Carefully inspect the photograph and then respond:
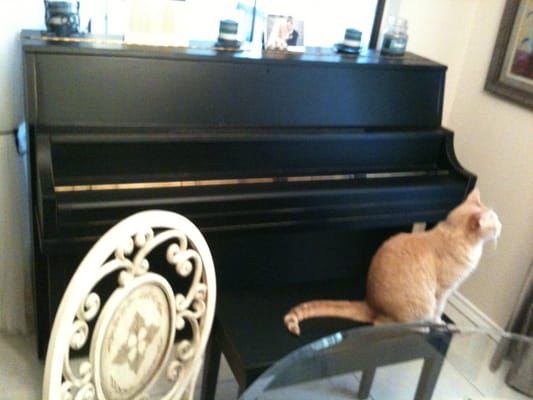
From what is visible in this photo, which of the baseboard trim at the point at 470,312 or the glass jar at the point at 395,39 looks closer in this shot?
the glass jar at the point at 395,39

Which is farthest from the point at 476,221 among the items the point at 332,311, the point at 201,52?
the point at 201,52

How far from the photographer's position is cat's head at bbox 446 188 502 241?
5.45ft

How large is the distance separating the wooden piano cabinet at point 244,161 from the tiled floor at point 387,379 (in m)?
0.14

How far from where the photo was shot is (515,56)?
2318 millimetres

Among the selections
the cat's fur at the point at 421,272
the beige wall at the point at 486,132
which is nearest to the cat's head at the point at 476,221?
the cat's fur at the point at 421,272

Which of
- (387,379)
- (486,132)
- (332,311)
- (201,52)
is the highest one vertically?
(201,52)

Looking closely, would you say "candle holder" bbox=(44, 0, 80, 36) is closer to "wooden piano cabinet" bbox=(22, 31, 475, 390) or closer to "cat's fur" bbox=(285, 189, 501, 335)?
"wooden piano cabinet" bbox=(22, 31, 475, 390)

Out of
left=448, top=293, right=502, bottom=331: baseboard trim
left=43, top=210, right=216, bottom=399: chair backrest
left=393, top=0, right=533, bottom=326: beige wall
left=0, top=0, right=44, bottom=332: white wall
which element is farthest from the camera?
left=448, top=293, right=502, bottom=331: baseboard trim

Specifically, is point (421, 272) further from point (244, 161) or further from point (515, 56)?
point (515, 56)

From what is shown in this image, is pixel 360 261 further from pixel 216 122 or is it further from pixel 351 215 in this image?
pixel 216 122

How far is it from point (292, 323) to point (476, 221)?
1.95 ft

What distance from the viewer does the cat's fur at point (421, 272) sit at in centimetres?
170

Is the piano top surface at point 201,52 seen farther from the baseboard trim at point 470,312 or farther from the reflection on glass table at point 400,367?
the baseboard trim at point 470,312

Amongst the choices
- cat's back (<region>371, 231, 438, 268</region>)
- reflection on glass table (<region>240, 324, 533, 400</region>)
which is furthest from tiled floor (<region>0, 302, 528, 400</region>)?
cat's back (<region>371, 231, 438, 268</region>)
